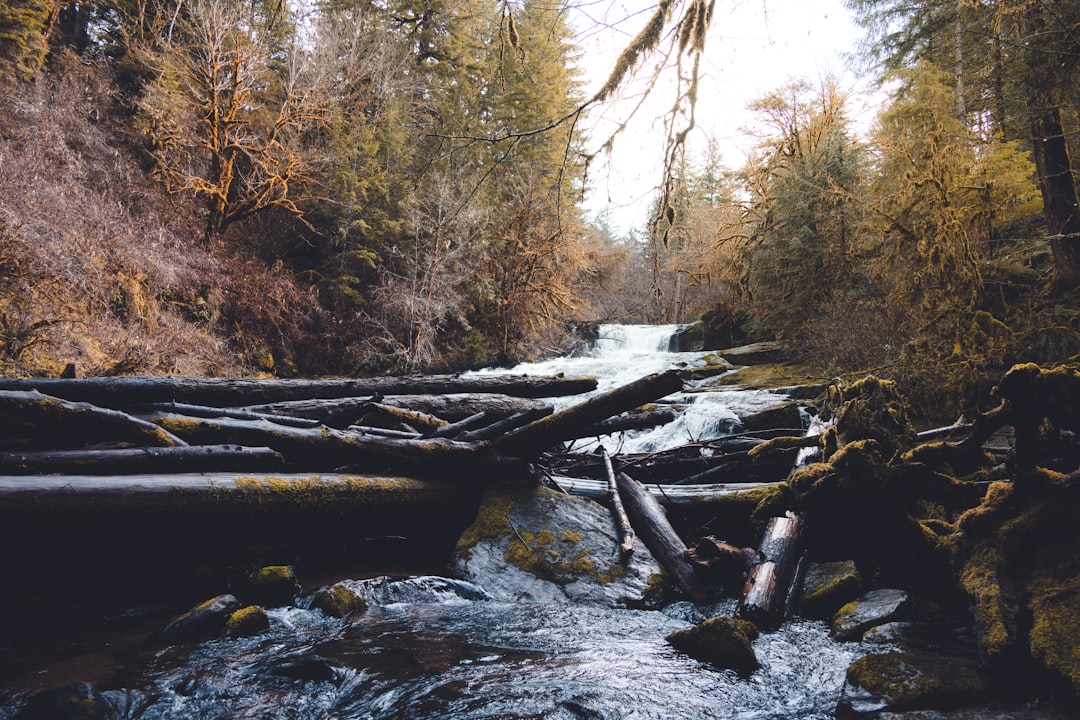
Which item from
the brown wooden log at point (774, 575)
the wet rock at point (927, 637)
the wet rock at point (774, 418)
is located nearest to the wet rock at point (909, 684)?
the wet rock at point (927, 637)

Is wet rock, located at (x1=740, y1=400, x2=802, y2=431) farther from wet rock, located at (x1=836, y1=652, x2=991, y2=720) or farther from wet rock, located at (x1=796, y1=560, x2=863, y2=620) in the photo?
wet rock, located at (x1=836, y1=652, x2=991, y2=720)

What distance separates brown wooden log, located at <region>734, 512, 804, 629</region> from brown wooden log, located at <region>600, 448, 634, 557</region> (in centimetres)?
106

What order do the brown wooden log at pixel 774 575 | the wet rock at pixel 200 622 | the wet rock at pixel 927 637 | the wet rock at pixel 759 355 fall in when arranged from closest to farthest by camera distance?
the wet rock at pixel 927 637, the wet rock at pixel 200 622, the brown wooden log at pixel 774 575, the wet rock at pixel 759 355

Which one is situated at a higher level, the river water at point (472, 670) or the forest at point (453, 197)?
the forest at point (453, 197)

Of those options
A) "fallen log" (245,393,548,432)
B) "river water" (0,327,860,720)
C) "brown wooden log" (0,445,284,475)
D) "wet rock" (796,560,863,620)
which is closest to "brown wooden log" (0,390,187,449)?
"brown wooden log" (0,445,284,475)

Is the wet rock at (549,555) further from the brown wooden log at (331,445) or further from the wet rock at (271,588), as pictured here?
the wet rock at (271,588)

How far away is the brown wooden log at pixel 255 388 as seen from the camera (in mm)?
4094

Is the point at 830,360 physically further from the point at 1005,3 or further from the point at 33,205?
the point at 33,205

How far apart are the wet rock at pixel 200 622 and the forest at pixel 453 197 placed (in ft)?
11.5

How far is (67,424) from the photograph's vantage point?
3.58 metres

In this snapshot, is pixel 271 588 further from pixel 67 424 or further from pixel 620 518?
pixel 620 518

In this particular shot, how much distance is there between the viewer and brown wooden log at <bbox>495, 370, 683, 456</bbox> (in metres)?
4.42

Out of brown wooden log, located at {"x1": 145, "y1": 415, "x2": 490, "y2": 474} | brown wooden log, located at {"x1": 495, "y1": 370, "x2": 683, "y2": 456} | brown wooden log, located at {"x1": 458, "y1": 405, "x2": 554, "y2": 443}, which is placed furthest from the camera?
brown wooden log, located at {"x1": 458, "y1": 405, "x2": 554, "y2": 443}

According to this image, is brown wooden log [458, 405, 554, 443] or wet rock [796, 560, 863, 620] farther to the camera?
brown wooden log [458, 405, 554, 443]
